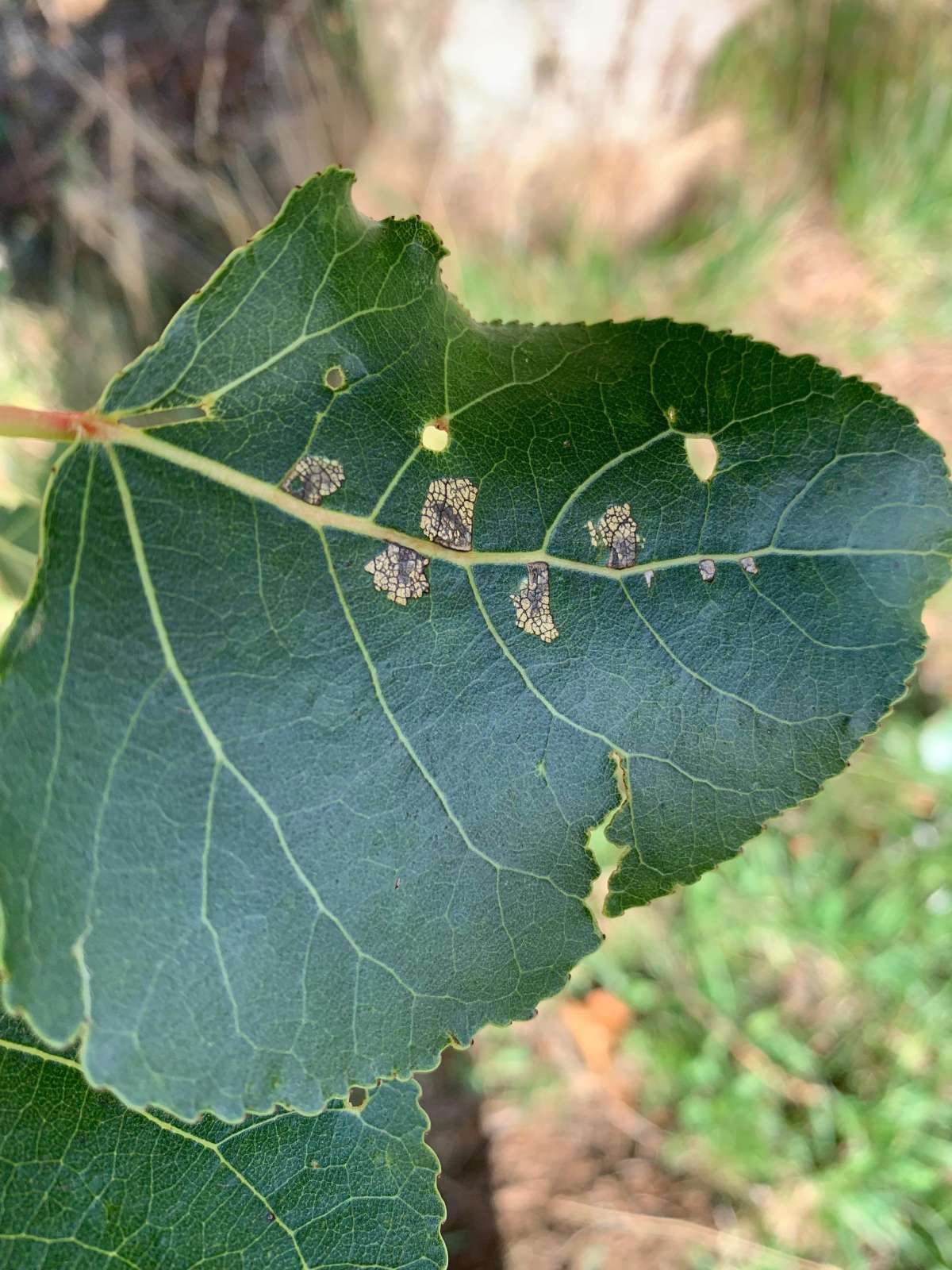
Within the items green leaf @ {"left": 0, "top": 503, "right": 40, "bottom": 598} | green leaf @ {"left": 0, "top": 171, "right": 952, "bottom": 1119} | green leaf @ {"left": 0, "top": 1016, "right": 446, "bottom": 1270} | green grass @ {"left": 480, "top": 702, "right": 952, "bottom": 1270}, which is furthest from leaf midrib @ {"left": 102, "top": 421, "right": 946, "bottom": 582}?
green grass @ {"left": 480, "top": 702, "right": 952, "bottom": 1270}

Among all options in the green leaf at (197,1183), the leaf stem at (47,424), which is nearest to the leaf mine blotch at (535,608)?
the leaf stem at (47,424)

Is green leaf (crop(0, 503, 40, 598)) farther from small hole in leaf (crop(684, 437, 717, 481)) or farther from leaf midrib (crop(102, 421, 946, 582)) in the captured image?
small hole in leaf (crop(684, 437, 717, 481))

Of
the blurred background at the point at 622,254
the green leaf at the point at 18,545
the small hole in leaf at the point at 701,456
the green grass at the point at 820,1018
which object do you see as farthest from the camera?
the blurred background at the point at 622,254

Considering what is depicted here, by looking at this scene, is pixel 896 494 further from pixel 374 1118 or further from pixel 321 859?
pixel 374 1118

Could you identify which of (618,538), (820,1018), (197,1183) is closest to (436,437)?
(618,538)

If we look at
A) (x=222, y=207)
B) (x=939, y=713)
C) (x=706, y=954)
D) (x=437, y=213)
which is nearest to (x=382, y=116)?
(x=437, y=213)

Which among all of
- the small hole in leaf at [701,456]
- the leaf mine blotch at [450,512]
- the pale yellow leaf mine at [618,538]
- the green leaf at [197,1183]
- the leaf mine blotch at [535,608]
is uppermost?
the small hole in leaf at [701,456]

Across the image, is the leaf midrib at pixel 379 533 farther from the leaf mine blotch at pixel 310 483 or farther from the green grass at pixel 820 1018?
the green grass at pixel 820 1018
